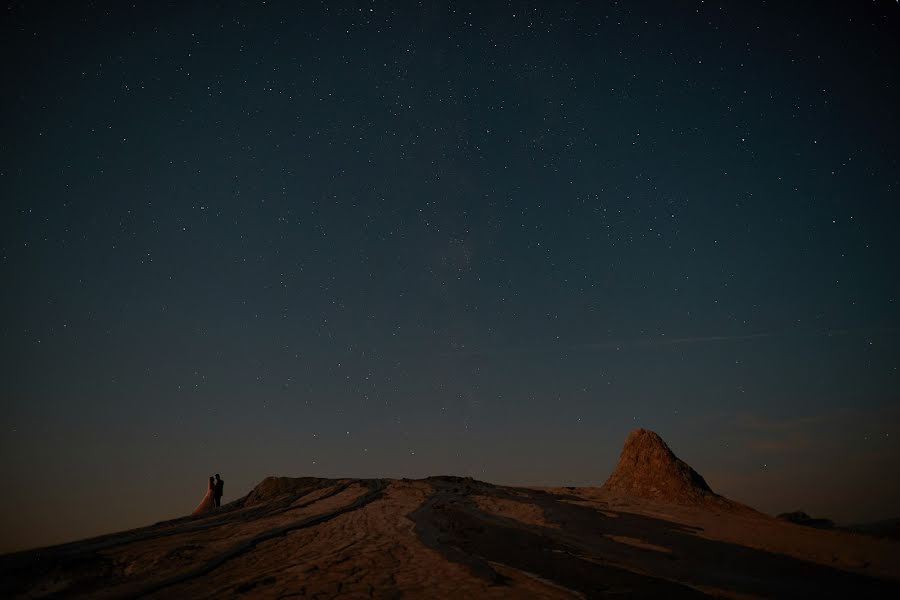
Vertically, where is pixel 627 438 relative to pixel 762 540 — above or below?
above

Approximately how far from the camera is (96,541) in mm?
9852

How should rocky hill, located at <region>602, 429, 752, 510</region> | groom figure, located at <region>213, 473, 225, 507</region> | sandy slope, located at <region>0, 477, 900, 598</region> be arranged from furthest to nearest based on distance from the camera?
groom figure, located at <region>213, 473, 225, 507</region>
rocky hill, located at <region>602, 429, 752, 510</region>
sandy slope, located at <region>0, 477, 900, 598</region>

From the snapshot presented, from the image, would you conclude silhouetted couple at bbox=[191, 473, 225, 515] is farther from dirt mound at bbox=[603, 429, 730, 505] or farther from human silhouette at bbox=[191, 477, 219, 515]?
dirt mound at bbox=[603, 429, 730, 505]

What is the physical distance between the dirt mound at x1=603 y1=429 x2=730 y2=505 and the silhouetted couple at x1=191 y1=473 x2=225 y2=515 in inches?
749

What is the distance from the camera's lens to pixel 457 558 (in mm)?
7605

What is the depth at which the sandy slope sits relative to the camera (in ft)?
20.2

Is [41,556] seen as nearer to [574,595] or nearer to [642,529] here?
[574,595]

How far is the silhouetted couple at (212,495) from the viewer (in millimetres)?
19953

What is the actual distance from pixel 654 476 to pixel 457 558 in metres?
15.7

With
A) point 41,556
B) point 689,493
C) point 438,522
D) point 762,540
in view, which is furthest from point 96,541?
point 689,493

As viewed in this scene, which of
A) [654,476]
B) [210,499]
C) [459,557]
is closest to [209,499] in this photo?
[210,499]

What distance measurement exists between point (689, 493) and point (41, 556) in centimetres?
2140

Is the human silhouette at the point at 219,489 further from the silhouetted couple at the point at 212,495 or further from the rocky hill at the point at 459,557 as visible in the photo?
the rocky hill at the point at 459,557

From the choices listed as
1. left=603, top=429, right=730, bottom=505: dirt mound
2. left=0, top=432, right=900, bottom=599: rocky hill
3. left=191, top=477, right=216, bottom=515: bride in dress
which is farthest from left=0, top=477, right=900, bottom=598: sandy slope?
left=191, top=477, right=216, bottom=515: bride in dress
